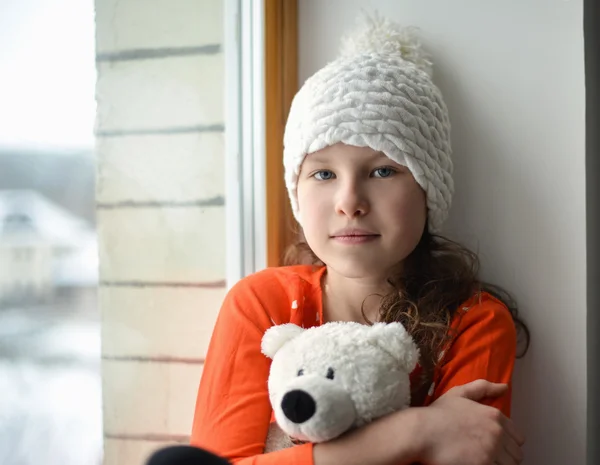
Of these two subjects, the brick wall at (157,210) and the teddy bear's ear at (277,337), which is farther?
the brick wall at (157,210)

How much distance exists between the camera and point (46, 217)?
0.80 m

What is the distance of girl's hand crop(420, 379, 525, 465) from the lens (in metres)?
0.72

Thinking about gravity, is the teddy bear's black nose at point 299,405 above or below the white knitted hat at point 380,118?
below

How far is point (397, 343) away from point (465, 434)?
15 cm

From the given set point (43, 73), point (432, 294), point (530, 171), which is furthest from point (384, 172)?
point (43, 73)

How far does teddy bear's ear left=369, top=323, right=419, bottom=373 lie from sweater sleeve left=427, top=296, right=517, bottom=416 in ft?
0.49

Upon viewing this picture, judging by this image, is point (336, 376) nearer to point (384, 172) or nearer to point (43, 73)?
point (384, 172)

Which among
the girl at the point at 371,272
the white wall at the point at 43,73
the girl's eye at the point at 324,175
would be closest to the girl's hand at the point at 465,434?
the girl at the point at 371,272

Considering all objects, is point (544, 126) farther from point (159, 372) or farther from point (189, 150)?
point (159, 372)

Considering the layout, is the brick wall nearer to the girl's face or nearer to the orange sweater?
the orange sweater

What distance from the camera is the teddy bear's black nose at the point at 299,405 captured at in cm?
63

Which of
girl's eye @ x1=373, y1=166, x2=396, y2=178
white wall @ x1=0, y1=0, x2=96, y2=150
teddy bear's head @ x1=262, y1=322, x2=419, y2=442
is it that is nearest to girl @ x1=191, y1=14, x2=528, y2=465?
girl's eye @ x1=373, y1=166, x2=396, y2=178

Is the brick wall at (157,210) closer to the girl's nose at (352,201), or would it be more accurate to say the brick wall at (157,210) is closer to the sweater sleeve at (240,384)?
the sweater sleeve at (240,384)

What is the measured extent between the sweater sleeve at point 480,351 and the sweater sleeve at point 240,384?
10.1 inches
